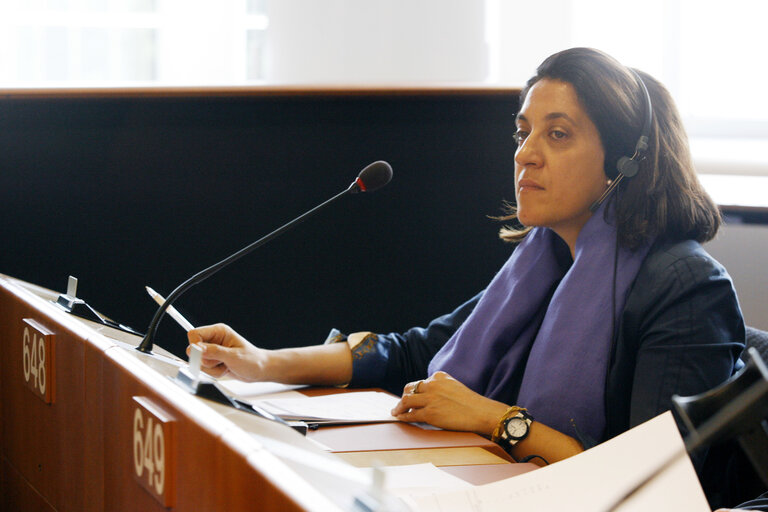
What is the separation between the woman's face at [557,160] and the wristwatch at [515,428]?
37 cm

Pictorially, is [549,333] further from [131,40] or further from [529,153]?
[131,40]

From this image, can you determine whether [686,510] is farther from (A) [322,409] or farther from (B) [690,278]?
(A) [322,409]

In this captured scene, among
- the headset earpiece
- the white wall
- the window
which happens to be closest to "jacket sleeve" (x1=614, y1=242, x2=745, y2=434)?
the headset earpiece

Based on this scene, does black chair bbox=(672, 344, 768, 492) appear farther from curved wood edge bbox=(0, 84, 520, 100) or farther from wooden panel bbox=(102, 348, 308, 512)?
curved wood edge bbox=(0, 84, 520, 100)

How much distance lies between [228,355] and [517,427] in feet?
1.74

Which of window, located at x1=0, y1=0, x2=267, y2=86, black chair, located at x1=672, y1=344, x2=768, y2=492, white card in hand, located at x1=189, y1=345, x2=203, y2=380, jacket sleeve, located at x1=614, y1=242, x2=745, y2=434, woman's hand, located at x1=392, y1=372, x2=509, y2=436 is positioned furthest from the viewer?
window, located at x1=0, y1=0, x2=267, y2=86

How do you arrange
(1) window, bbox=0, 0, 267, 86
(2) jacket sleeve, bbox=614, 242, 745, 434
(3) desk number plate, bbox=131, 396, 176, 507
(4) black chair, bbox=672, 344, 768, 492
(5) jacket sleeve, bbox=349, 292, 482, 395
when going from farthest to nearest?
(1) window, bbox=0, 0, 267, 86
(5) jacket sleeve, bbox=349, 292, 482, 395
(2) jacket sleeve, bbox=614, 242, 745, 434
(3) desk number plate, bbox=131, 396, 176, 507
(4) black chair, bbox=672, 344, 768, 492

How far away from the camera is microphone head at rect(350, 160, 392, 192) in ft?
4.75

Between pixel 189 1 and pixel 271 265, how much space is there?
228cm

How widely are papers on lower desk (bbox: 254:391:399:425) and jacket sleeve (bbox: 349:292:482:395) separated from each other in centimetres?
8

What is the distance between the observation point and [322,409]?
1.51 m

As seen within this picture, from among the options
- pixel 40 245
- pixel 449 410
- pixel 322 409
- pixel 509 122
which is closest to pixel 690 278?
pixel 449 410

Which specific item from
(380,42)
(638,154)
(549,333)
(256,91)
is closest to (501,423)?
(549,333)

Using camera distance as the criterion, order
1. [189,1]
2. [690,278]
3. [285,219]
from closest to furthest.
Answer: [690,278] < [285,219] < [189,1]
